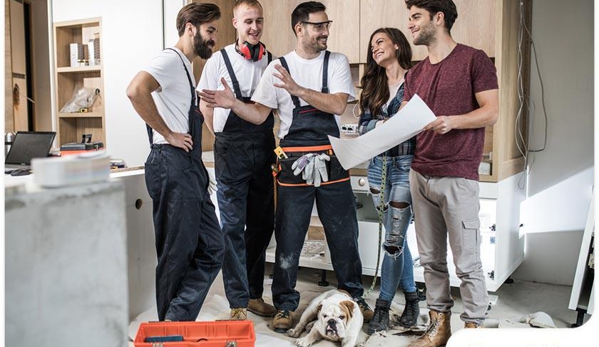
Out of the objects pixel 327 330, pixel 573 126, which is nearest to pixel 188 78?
pixel 327 330

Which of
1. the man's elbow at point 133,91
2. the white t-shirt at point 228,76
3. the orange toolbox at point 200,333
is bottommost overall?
the orange toolbox at point 200,333

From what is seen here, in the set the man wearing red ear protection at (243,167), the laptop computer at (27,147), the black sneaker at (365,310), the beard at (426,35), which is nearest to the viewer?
the laptop computer at (27,147)

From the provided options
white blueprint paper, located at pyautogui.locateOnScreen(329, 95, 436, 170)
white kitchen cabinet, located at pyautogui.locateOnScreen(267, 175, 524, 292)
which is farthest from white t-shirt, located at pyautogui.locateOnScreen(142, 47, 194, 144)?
white kitchen cabinet, located at pyautogui.locateOnScreen(267, 175, 524, 292)

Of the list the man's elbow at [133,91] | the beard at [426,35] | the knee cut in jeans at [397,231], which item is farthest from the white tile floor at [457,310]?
the beard at [426,35]

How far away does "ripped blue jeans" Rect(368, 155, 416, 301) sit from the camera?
1.35m

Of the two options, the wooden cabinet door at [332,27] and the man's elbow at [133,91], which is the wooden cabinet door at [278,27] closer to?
the wooden cabinet door at [332,27]

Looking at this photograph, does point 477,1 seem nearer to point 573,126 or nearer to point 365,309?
point 573,126

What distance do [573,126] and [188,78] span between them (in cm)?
77

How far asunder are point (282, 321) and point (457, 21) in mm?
866

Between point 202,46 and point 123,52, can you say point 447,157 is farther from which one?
point 123,52

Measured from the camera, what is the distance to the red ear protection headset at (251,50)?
127 cm

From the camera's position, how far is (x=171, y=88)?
42.1 inches

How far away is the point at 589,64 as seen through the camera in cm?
107

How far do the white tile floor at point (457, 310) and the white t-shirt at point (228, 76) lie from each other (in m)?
0.45
